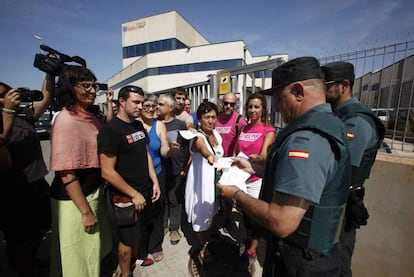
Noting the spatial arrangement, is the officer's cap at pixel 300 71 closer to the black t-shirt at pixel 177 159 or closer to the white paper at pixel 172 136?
the white paper at pixel 172 136

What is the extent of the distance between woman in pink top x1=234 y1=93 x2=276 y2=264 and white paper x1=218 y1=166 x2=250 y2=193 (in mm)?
1060

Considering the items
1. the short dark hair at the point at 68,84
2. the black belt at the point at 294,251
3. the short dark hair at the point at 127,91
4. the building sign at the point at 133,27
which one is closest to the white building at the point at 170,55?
the building sign at the point at 133,27

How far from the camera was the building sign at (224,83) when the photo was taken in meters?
4.01

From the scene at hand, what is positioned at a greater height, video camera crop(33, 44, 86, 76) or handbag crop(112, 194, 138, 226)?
video camera crop(33, 44, 86, 76)

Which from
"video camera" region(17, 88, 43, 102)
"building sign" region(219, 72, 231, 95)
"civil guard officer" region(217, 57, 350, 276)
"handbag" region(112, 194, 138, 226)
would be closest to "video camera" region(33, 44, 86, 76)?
"video camera" region(17, 88, 43, 102)

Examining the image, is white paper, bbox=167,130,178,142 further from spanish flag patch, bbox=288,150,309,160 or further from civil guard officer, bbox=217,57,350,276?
spanish flag patch, bbox=288,150,309,160

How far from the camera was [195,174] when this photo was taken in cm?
252

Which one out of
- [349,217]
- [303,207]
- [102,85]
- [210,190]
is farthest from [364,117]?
[102,85]

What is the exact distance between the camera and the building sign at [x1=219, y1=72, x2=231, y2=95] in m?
4.01

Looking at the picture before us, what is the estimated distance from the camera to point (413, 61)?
364 centimetres

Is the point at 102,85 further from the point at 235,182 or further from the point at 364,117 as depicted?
the point at 364,117

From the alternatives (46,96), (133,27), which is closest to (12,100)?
(46,96)

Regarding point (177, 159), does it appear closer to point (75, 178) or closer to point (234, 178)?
point (75, 178)

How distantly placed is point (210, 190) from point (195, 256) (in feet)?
3.59
